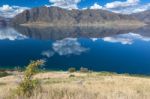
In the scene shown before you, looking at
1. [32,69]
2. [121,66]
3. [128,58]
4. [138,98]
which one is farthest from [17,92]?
[128,58]

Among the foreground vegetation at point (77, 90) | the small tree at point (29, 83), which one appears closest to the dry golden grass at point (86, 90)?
the foreground vegetation at point (77, 90)

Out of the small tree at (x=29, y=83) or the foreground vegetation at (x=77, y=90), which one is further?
the small tree at (x=29, y=83)

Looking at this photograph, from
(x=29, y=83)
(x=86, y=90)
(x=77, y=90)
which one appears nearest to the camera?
(x=29, y=83)

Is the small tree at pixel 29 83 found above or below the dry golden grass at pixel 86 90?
above

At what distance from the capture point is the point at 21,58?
82375mm

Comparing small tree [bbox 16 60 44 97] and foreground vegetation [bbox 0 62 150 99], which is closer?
foreground vegetation [bbox 0 62 150 99]

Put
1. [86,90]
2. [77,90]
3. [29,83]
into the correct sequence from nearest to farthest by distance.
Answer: [29,83], [77,90], [86,90]

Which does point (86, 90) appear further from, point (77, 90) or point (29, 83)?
point (29, 83)

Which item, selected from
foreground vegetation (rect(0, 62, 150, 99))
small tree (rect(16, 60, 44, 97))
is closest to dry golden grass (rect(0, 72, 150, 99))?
foreground vegetation (rect(0, 62, 150, 99))

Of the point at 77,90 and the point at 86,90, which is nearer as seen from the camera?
the point at 77,90

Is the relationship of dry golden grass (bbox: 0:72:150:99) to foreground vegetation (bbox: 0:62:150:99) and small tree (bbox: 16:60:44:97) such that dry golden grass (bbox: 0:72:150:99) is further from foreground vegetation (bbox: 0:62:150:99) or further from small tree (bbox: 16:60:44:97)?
small tree (bbox: 16:60:44:97)

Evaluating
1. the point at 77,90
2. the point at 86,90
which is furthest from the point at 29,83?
the point at 86,90

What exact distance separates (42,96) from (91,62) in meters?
71.3

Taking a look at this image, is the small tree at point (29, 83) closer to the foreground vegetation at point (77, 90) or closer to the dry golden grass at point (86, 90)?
the foreground vegetation at point (77, 90)
